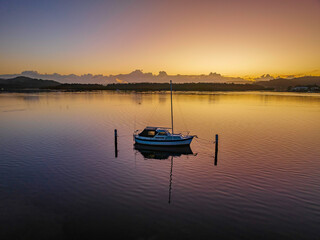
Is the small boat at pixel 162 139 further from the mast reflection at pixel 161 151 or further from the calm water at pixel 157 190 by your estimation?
the calm water at pixel 157 190

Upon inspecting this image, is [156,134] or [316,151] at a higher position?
[156,134]

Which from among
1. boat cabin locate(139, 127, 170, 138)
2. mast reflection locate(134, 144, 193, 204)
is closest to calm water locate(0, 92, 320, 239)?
mast reflection locate(134, 144, 193, 204)

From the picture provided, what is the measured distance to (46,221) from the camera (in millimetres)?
15117

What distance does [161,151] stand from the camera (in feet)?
108

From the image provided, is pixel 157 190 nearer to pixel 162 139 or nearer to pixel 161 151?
pixel 161 151

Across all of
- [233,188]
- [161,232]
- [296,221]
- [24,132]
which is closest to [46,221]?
[161,232]

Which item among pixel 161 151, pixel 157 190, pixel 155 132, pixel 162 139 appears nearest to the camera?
pixel 157 190

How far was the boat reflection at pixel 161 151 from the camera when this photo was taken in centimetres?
3087

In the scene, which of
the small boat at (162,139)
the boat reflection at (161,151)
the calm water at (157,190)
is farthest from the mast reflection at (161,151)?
the small boat at (162,139)

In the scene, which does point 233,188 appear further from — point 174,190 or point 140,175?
point 140,175

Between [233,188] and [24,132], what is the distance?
4104 centimetres

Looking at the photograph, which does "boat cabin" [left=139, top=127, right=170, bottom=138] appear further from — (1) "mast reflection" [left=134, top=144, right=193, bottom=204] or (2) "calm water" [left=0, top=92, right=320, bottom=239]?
(2) "calm water" [left=0, top=92, right=320, bottom=239]

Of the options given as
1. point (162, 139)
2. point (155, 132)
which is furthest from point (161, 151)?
point (155, 132)

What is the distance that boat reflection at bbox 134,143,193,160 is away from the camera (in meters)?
30.9
